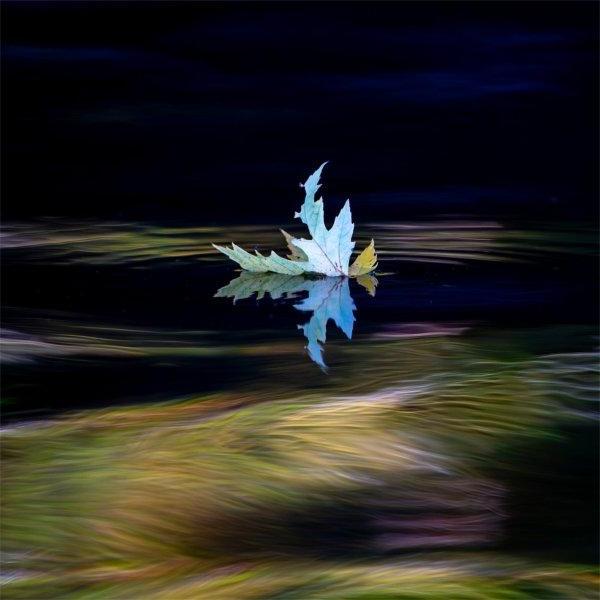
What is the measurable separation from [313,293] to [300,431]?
699 millimetres

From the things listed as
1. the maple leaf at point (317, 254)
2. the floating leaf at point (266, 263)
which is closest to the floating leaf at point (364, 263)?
the maple leaf at point (317, 254)

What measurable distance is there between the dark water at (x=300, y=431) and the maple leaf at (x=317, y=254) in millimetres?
37

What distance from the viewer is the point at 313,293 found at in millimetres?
2268

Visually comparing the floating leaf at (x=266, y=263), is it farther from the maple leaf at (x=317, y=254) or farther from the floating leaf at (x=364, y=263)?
the floating leaf at (x=364, y=263)

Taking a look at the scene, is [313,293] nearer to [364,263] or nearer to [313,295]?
[313,295]

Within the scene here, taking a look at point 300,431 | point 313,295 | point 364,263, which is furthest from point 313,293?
point 300,431

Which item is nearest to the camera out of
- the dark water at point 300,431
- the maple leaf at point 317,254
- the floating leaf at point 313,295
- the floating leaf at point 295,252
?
the dark water at point 300,431

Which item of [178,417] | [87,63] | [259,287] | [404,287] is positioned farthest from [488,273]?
[87,63]

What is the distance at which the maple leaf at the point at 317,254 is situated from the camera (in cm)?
228

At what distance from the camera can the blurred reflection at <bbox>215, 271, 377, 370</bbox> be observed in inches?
79.9

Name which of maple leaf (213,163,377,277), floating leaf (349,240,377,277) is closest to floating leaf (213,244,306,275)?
maple leaf (213,163,377,277)

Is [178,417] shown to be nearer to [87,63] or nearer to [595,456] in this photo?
[595,456]

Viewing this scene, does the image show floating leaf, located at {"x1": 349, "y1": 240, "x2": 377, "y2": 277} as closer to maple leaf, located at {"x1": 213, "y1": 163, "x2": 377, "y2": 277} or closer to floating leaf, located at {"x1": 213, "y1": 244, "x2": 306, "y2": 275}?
maple leaf, located at {"x1": 213, "y1": 163, "x2": 377, "y2": 277}

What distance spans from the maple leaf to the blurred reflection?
0.02 meters
